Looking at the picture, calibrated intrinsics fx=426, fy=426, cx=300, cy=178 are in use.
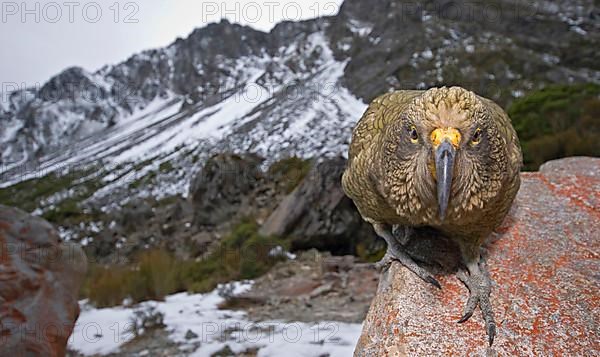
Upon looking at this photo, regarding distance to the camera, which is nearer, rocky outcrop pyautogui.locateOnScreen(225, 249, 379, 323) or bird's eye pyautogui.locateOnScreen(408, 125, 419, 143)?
bird's eye pyautogui.locateOnScreen(408, 125, 419, 143)

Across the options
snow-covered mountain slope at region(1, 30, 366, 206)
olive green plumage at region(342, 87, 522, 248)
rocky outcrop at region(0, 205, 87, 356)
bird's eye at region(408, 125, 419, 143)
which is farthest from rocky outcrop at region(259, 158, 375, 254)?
snow-covered mountain slope at region(1, 30, 366, 206)

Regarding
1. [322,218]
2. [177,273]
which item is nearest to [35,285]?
[177,273]

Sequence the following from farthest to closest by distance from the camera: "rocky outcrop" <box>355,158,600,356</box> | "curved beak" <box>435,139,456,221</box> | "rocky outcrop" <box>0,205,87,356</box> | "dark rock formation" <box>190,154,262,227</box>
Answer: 1. "dark rock formation" <box>190,154,262,227</box>
2. "rocky outcrop" <box>0,205,87,356</box>
3. "rocky outcrop" <box>355,158,600,356</box>
4. "curved beak" <box>435,139,456,221</box>

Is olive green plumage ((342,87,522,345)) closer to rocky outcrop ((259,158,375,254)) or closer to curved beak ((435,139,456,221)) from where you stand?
curved beak ((435,139,456,221))

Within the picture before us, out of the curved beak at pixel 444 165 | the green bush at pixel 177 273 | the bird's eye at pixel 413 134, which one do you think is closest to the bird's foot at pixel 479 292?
the curved beak at pixel 444 165

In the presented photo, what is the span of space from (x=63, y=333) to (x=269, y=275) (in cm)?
422

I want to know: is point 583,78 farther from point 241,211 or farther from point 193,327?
point 193,327

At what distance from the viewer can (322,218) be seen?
876cm

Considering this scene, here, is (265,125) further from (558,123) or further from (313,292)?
(313,292)

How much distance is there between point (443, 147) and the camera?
5.67 feet

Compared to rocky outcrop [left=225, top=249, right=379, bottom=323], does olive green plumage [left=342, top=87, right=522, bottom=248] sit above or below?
above

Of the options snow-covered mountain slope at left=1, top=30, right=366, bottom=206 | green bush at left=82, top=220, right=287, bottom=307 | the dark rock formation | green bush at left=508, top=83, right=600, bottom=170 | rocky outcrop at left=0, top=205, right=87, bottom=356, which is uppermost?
rocky outcrop at left=0, top=205, right=87, bottom=356

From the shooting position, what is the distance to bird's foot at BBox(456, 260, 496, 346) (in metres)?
2.22

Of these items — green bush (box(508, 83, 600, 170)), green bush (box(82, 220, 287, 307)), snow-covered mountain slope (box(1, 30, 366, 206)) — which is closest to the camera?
green bush (box(82, 220, 287, 307))
